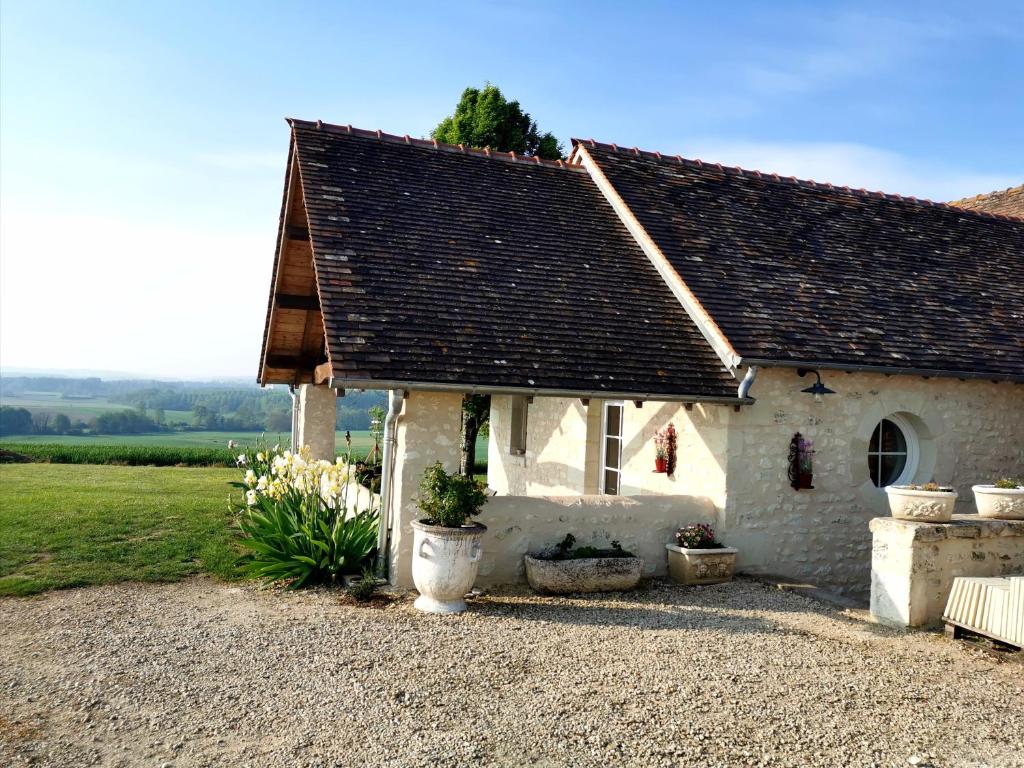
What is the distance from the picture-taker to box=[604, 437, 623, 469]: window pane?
11.2 metres

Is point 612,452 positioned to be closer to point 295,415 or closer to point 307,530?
point 307,530

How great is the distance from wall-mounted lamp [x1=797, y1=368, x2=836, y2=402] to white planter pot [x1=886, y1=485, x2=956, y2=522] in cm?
182

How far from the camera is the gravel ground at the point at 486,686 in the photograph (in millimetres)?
4387

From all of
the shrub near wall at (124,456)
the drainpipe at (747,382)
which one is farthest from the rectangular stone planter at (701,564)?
the shrub near wall at (124,456)

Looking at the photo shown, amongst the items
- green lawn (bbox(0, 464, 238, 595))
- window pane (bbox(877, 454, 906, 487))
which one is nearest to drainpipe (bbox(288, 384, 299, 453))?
green lawn (bbox(0, 464, 238, 595))

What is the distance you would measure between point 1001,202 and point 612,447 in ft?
37.2

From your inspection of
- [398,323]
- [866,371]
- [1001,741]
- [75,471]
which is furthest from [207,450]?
[1001,741]

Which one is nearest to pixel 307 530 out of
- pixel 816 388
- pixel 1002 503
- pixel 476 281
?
pixel 476 281

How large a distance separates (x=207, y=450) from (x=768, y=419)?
1883cm

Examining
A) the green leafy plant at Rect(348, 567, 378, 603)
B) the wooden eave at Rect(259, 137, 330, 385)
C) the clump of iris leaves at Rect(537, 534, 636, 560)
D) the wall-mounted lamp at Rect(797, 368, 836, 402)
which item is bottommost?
Result: the green leafy plant at Rect(348, 567, 378, 603)

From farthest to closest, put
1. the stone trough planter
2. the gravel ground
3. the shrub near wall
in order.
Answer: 1. the shrub near wall
2. the stone trough planter
3. the gravel ground

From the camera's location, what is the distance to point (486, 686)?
527 cm

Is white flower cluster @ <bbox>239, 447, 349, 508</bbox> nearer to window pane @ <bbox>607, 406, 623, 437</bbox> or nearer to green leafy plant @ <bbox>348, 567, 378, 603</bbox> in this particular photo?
green leafy plant @ <bbox>348, 567, 378, 603</bbox>

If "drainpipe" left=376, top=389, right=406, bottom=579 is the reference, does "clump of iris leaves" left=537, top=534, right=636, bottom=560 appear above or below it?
below
